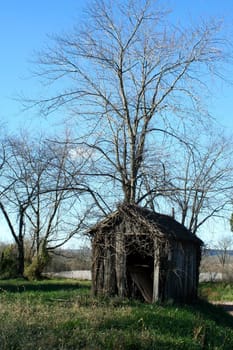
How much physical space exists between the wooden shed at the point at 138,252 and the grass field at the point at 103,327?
1.77 meters

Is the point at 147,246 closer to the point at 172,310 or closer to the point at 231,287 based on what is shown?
the point at 172,310

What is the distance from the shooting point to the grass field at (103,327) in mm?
8961

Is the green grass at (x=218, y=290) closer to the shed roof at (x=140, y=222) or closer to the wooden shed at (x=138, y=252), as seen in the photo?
the wooden shed at (x=138, y=252)

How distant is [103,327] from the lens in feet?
34.8

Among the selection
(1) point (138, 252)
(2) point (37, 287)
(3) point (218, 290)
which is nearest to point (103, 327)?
(1) point (138, 252)

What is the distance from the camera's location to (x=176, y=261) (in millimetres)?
16766

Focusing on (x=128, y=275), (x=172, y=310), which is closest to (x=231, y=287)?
(x=128, y=275)

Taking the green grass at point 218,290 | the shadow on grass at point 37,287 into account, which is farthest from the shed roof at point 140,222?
the green grass at point 218,290

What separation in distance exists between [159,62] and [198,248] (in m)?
7.04

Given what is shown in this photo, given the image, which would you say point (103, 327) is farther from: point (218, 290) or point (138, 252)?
point (218, 290)

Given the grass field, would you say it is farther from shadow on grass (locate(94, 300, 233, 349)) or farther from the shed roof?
the shed roof

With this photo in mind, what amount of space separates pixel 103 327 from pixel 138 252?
7.03 m

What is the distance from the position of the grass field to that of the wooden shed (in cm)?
177

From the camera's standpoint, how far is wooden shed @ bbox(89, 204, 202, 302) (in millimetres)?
16219
